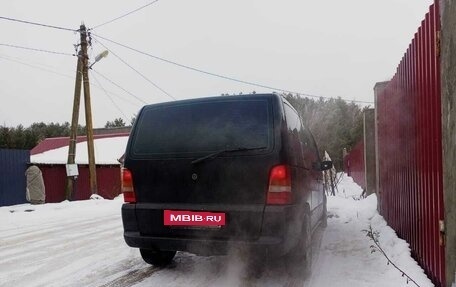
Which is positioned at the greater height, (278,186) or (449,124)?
(449,124)

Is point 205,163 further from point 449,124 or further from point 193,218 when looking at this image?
point 449,124

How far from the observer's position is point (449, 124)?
296 cm

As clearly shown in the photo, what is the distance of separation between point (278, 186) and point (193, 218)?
0.83m

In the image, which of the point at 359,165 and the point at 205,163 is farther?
the point at 359,165

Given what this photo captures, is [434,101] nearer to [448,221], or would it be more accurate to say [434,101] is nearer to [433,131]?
[433,131]

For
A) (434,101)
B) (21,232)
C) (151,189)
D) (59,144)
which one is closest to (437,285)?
(434,101)

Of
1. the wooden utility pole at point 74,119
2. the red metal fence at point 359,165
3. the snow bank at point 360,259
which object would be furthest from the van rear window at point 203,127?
the wooden utility pole at point 74,119

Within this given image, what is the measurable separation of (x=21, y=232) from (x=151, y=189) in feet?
17.3

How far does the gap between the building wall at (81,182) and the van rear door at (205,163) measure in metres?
15.5

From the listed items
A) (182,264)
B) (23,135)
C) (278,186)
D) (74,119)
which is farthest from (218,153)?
(23,135)

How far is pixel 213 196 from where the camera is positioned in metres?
3.59

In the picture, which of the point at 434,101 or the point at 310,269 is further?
the point at 310,269

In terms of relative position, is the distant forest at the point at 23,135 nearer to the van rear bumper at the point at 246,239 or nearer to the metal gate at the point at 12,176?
the metal gate at the point at 12,176

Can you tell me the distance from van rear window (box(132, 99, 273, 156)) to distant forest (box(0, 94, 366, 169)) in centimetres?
2029
